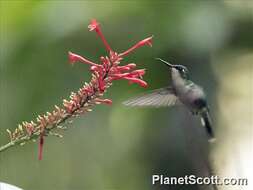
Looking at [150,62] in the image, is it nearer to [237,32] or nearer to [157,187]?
[237,32]

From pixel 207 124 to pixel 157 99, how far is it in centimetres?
27

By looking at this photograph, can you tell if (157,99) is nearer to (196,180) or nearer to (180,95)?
(180,95)

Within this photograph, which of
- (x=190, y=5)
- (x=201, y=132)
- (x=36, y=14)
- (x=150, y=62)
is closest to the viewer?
(x=36, y=14)

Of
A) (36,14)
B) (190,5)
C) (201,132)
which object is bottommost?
(201,132)

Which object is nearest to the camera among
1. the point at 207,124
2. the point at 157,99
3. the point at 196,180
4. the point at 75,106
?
the point at 75,106

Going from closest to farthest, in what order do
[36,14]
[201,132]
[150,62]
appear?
1. [36,14]
2. [150,62]
3. [201,132]

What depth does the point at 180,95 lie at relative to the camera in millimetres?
1487

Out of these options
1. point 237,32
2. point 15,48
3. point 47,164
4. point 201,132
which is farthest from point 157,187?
point 15,48

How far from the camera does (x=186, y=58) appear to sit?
63.7 inches

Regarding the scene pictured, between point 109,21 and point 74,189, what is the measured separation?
0.67m

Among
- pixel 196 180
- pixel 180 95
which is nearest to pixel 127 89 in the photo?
pixel 180 95

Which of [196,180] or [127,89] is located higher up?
[127,89]

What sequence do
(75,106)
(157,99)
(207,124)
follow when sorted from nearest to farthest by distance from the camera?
(75,106) → (157,99) → (207,124)

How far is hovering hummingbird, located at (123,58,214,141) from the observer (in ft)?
4.61
